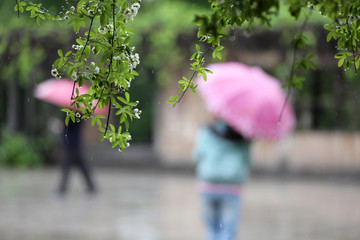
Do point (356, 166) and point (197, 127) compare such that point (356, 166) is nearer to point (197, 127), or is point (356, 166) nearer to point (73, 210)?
point (197, 127)

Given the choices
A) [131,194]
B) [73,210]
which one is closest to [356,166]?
[131,194]

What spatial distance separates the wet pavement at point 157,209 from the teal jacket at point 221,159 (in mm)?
2144

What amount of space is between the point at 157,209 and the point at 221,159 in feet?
14.6

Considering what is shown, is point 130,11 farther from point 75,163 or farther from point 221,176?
point 75,163

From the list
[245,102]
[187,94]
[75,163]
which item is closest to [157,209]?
[75,163]

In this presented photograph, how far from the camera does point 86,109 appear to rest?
2.10 m

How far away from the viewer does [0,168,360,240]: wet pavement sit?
788 centimetres

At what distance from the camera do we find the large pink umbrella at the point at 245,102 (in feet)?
19.0

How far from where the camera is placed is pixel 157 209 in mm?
9875

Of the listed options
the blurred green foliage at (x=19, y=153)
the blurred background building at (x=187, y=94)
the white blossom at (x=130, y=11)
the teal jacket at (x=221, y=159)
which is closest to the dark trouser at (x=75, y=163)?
the blurred background building at (x=187, y=94)

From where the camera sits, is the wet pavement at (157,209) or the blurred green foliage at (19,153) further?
the blurred green foliage at (19,153)

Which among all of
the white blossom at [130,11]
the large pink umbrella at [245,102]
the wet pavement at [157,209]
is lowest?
the wet pavement at [157,209]

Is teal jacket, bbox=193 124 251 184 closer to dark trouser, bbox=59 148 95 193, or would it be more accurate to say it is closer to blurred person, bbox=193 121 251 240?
blurred person, bbox=193 121 251 240

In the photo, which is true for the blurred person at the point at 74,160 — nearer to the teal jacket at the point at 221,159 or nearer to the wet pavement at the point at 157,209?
the wet pavement at the point at 157,209
